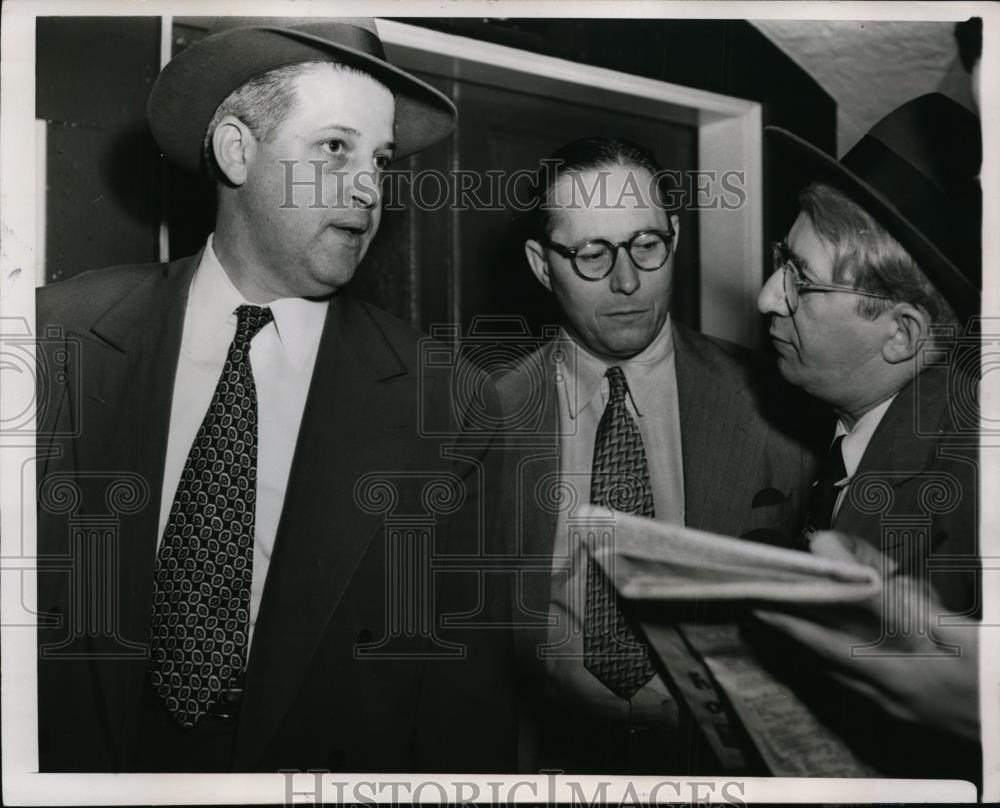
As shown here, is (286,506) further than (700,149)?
No

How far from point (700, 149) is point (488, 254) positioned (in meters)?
0.44

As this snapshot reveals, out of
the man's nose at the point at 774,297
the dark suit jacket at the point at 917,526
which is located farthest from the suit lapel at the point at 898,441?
the man's nose at the point at 774,297

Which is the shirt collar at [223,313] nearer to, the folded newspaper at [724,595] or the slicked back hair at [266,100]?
the slicked back hair at [266,100]

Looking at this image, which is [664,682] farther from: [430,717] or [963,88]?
[963,88]

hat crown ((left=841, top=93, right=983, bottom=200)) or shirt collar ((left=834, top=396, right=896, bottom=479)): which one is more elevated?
hat crown ((left=841, top=93, right=983, bottom=200))

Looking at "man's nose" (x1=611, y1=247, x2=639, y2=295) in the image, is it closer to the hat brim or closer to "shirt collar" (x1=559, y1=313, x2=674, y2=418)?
"shirt collar" (x1=559, y1=313, x2=674, y2=418)

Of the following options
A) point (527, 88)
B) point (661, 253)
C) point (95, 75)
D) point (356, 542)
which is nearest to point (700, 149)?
point (661, 253)

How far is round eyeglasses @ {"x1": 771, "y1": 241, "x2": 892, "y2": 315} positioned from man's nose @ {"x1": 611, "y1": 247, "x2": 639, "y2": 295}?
0.88 feet

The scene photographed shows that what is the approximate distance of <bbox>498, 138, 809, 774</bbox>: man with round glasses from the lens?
173 cm

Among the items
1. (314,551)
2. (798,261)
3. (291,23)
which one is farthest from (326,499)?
(798,261)

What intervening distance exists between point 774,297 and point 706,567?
0.51 meters

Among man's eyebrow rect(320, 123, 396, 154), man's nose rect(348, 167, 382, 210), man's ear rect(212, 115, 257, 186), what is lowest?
man's nose rect(348, 167, 382, 210)

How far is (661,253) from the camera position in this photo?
174 centimetres

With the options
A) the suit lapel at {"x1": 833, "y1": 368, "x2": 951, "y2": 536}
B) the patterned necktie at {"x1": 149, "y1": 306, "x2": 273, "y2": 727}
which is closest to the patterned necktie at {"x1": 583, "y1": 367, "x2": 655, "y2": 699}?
the suit lapel at {"x1": 833, "y1": 368, "x2": 951, "y2": 536}
